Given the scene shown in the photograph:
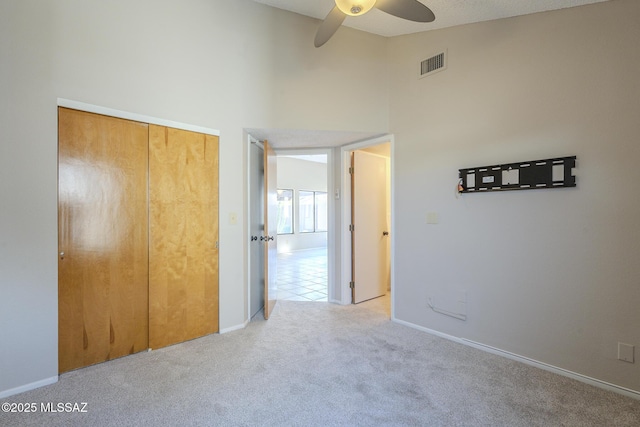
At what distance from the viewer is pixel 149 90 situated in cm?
244

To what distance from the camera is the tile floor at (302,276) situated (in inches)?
169

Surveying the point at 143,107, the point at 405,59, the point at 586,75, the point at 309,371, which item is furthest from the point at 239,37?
the point at 309,371

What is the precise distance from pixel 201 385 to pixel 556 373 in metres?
2.58

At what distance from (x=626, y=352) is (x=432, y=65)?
9.00 ft

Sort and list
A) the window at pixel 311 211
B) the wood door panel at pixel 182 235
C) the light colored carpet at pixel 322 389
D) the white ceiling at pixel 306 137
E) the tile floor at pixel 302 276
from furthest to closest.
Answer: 1. the window at pixel 311 211
2. the tile floor at pixel 302 276
3. the white ceiling at pixel 306 137
4. the wood door panel at pixel 182 235
5. the light colored carpet at pixel 322 389

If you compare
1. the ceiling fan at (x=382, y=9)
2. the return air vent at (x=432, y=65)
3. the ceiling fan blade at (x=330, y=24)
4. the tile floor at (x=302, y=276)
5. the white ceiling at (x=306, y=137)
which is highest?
the return air vent at (x=432, y=65)

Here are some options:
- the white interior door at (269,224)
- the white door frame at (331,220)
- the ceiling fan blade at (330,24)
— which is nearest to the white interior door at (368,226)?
the white door frame at (331,220)

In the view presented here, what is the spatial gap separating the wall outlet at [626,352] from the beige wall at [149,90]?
106 inches

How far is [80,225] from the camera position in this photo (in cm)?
219

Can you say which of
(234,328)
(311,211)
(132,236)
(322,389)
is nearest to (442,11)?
(322,389)

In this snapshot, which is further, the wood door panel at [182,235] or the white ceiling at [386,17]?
the wood door panel at [182,235]

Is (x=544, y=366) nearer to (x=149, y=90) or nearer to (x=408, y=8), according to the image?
(x=408, y=8)

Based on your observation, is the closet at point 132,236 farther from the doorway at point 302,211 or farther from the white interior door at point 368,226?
the doorway at point 302,211

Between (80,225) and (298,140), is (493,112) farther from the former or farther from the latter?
(80,225)
